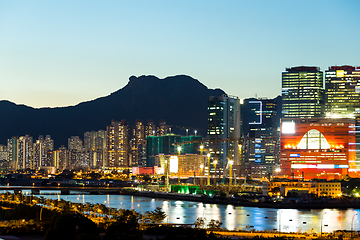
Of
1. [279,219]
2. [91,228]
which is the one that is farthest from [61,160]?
[91,228]

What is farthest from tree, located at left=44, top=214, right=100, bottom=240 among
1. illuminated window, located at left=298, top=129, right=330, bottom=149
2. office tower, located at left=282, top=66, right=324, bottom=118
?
office tower, located at left=282, top=66, right=324, bottom=118

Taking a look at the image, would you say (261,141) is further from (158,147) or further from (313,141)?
(313,141)

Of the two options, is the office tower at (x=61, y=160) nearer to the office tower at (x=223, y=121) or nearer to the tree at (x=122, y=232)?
the office tower at (x=223, y=121)

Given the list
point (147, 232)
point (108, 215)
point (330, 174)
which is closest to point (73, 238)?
point (147, 232)

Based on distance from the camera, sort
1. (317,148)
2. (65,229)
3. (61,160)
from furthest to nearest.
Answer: (61,160), (317,148), (65,229)

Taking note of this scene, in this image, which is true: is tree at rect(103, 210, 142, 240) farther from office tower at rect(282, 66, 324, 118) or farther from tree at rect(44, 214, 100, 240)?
office tower at rect(282, 66, 324, 118)

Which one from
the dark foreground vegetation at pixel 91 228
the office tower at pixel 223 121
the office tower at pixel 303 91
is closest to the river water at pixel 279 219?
the dark foreground vegetation at pixel 91 228
